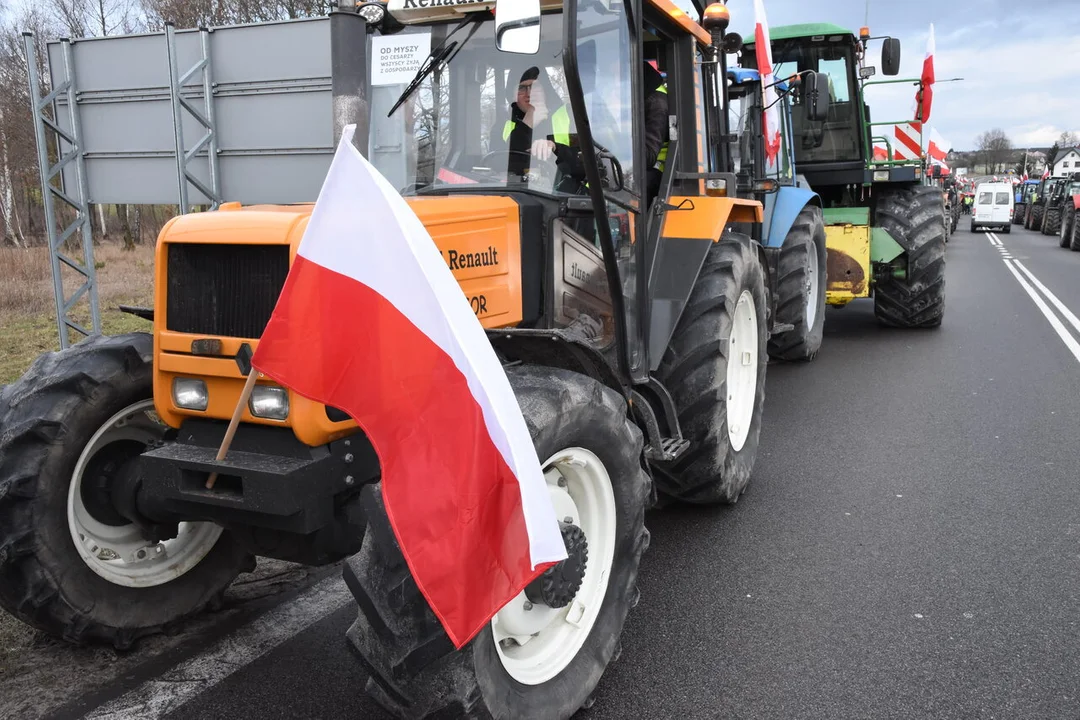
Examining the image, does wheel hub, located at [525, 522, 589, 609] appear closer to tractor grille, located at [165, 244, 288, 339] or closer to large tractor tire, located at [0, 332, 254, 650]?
tractor grille, located at [165, 244, 288, 339]

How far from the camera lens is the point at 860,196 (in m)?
10.6

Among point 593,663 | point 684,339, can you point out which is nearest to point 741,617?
point 593,663

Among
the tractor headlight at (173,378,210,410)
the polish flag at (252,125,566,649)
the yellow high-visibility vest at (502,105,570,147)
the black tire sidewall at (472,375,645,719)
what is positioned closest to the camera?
the polish flag at (252,125,566,649)

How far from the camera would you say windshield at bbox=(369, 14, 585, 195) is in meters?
3.46

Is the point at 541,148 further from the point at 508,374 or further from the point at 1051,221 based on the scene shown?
the point at 1051,221

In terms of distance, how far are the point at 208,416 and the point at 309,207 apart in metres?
0.81

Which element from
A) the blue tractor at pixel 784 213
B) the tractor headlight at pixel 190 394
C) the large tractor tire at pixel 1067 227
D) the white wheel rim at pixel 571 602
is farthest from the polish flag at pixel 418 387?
the large tractor tire at pixel 1067 227

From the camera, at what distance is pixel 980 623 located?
11.9 feet

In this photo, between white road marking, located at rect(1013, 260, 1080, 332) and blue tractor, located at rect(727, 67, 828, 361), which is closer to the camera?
blue tractor, located at rect(727, 67, 828, 361)

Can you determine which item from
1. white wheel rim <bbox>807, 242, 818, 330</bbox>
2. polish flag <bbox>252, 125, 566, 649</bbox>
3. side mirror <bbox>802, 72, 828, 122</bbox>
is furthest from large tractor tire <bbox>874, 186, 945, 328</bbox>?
polish flag <bbox>252, 125, 566, 649</bbox>

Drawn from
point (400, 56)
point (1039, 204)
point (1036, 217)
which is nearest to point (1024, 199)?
point (1036, 217)

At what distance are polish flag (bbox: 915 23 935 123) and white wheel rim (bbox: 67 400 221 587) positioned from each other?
10.6 metres

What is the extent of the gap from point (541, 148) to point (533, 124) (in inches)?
3.7

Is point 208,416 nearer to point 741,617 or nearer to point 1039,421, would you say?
point 741,617
